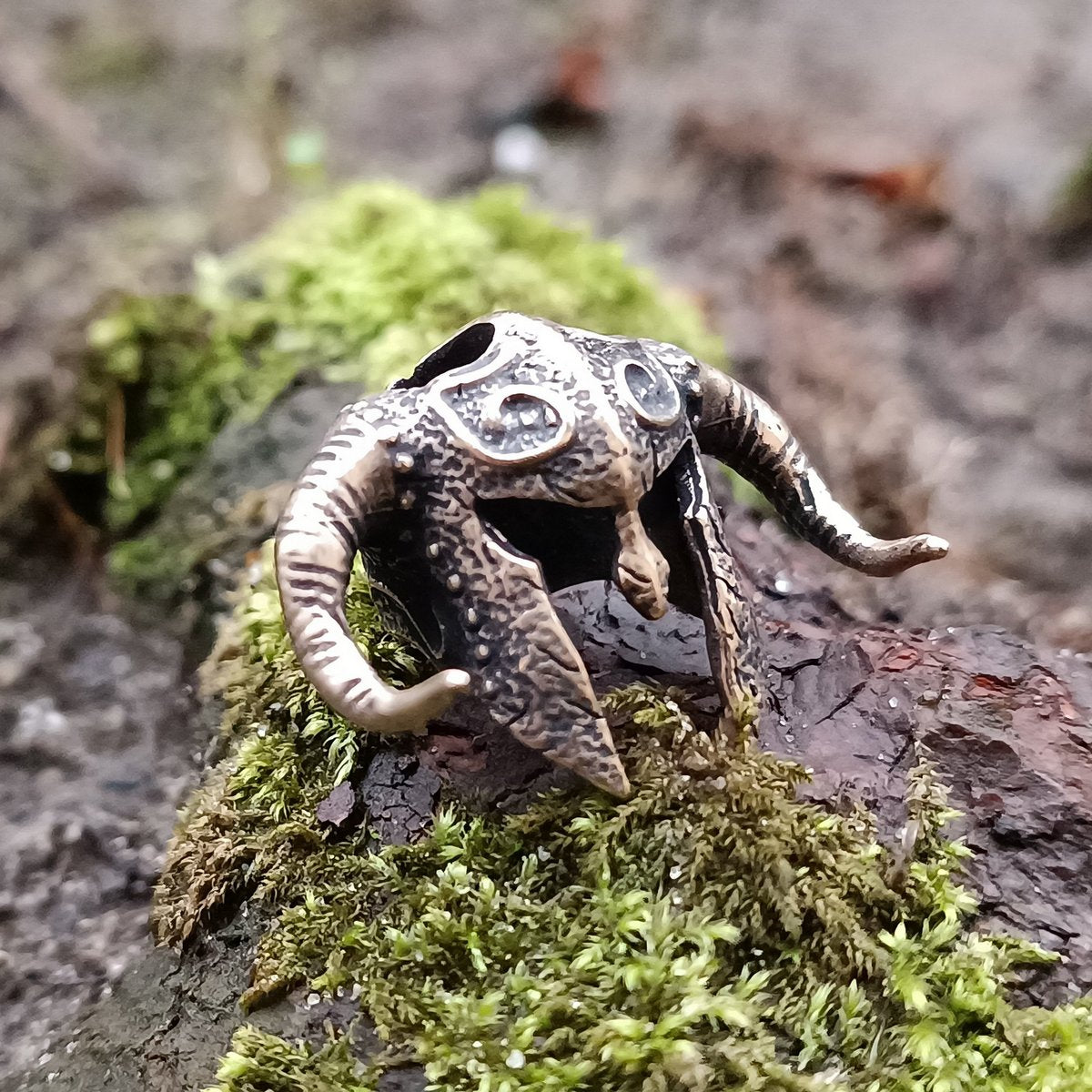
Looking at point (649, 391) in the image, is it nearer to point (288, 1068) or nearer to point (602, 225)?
point (288, 1068)

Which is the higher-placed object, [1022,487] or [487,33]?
[487,33]

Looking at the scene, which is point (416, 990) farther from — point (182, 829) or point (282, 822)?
point (182, 829)

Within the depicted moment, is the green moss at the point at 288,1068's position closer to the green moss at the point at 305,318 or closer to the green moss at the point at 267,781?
the green moss at the point at 267,781

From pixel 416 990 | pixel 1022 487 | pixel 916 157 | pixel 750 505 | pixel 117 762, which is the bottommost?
pixel 1022 487

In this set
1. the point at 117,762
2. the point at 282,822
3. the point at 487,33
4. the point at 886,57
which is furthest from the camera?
the point at 487,33

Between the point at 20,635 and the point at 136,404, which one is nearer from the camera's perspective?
the point at 20,635

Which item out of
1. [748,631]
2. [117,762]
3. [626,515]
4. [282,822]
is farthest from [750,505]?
[117,762]

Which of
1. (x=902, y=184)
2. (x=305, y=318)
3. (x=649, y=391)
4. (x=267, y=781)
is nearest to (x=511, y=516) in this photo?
(x=649, y=391)

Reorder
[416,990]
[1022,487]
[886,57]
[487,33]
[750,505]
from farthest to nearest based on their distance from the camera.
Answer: [487,33] < [886,57] < [1022,487] < [750,505] < [416,990]
